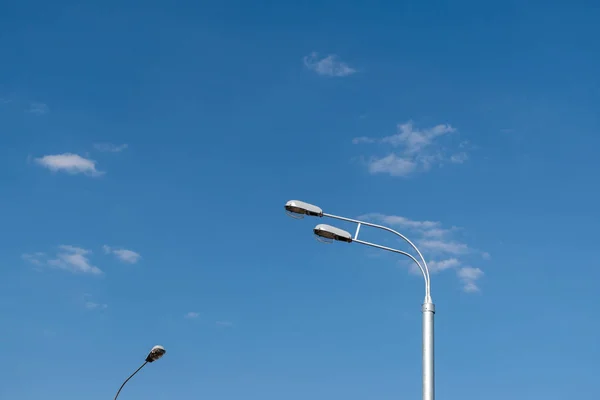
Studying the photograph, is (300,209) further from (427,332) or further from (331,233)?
(427,332)

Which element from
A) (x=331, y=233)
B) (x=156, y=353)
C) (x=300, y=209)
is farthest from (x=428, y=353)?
(x=156, y=353)

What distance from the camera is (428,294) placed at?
15.1 meters

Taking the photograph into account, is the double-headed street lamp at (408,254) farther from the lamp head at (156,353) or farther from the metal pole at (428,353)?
the lamp head at (156,353)

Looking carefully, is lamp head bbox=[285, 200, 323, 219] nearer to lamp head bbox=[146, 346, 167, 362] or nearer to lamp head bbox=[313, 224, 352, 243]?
lamp head bbox=[313, 224, 352, 243]

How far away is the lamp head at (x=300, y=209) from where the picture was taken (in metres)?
15.7

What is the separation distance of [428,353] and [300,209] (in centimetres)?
373

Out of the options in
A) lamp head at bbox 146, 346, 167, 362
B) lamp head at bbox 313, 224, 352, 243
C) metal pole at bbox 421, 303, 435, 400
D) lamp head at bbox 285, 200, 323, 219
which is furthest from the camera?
lamp head at bbox 146, 346, 167, 362

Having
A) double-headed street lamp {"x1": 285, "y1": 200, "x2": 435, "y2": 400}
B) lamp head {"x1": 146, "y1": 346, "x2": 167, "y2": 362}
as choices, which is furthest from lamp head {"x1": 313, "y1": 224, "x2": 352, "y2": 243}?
lamp head {"x1": 146, "y1": 346, "x2": 167, "y2": 362}

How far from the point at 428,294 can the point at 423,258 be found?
2.59ft

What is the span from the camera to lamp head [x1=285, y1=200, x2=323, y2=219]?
51.6 ft

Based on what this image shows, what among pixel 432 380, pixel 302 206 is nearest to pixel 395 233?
pixel 302 206

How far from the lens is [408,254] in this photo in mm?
15695

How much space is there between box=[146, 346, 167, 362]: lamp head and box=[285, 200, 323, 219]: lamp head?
46.8 feet

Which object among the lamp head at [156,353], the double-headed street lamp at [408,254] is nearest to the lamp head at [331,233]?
the double-headed street lamp at [408,254]
